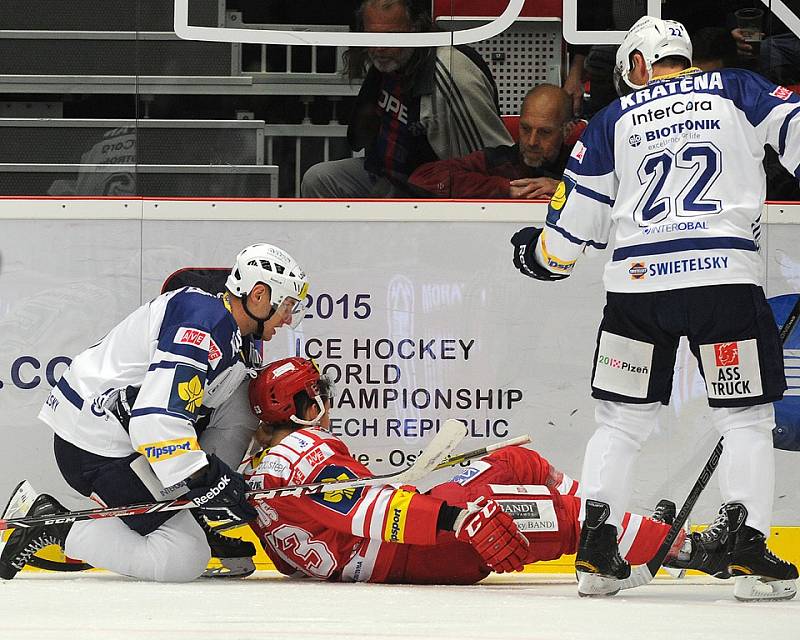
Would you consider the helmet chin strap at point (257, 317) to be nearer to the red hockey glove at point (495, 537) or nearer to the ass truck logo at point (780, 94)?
the red hockey glove at point (495, 537)

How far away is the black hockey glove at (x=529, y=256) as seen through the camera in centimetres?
376

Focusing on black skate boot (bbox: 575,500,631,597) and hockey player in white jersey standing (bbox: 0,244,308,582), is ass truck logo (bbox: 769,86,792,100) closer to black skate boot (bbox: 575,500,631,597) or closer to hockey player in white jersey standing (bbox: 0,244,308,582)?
black skate boot (bbox: 575,500,631,597)

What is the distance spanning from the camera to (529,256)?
377 cm

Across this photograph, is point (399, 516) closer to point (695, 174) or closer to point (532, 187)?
point (695, 174)

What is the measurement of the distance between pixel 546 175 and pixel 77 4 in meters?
1.65

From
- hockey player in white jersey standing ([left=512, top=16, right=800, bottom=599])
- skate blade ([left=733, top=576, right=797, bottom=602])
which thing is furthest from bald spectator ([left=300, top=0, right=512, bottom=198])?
skate blade ([left=733, top=576, right=797, bottom=602])

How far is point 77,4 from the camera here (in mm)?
4520

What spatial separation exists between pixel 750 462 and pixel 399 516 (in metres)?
0.91

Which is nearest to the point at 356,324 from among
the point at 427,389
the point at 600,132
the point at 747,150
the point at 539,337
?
the point at 427,389

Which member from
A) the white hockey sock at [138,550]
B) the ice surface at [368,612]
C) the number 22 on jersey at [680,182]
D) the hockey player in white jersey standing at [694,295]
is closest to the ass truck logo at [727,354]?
the hockey player in white jersey standing at [694,295]

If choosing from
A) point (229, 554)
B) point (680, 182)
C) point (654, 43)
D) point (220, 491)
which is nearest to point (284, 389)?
point (220, 491)

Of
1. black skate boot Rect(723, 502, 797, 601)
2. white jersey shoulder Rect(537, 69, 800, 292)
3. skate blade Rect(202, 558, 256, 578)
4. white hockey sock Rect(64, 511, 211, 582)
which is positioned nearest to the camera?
black skate boot Rect(723, 502, 797, 601)

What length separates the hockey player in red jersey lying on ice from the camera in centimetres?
352

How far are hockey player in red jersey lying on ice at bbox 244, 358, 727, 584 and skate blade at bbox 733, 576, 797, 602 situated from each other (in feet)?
0.29
